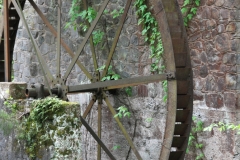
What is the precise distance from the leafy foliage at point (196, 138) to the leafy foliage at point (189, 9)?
47.0 inches

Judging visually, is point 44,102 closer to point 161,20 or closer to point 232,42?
point 161,20

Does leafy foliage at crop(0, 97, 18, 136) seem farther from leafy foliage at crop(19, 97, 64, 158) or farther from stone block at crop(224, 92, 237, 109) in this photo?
stone block at crop(224, 92, 237, 109)

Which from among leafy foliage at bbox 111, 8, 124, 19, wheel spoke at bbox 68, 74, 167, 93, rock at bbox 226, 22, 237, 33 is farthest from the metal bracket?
leafy foliage at bbox 111, 8, 124, 19

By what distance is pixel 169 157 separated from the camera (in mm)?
5609

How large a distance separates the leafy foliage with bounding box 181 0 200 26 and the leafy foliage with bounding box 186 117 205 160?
1194mm

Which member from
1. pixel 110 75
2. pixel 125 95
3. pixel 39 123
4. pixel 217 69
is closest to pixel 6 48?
pixel 110 75

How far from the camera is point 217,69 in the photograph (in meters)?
6.10

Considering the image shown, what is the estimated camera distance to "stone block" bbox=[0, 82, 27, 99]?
5804 mm

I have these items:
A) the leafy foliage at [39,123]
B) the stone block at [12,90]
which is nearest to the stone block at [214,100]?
the leafy foliage at [39,123]

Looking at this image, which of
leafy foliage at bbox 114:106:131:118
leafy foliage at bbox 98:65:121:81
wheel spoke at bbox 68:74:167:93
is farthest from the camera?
leafy foliage at bbox 98:65:121:81

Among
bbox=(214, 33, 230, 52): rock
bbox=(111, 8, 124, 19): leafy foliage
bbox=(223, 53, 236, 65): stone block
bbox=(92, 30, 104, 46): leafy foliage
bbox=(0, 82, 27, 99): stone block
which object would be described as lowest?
bbox=(0, 82, 27, 99): stone block

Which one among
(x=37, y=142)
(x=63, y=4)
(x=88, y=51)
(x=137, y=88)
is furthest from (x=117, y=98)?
(x=37, y=142)

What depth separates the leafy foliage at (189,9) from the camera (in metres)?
6.33

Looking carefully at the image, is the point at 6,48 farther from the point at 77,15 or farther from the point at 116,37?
the point at 116,37
